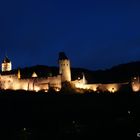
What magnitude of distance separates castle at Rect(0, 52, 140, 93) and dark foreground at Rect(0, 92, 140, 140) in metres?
7.04

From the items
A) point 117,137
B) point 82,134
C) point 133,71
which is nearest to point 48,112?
point 82,134

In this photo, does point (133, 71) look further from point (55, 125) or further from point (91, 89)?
point (55, 125)

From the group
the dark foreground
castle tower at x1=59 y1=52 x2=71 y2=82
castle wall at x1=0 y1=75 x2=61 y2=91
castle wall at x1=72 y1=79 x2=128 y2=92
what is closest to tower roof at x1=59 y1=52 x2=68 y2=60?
castle tower at x1=59 y1=52 x2=71 y2=82

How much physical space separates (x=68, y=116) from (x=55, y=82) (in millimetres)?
23250

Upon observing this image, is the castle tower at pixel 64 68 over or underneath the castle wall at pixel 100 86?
over

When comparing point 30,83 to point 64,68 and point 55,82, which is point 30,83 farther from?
point 64,68

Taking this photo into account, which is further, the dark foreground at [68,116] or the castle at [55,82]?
the castle at [55,82]

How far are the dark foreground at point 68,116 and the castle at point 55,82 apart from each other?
23.1ft

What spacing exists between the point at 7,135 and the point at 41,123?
1334 centimetres

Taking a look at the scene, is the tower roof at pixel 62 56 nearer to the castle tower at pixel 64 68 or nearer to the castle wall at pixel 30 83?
the castle tower at pixel 64 68

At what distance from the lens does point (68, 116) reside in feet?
288

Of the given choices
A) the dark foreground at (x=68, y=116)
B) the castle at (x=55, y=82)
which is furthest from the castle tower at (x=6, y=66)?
the dark foreground at (x=68, y=116)

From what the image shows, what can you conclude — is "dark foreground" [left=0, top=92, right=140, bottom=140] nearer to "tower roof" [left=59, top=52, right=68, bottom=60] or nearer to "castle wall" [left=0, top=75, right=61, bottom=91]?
"castle wall" [left=0, top=75, right=61, bottom=91]

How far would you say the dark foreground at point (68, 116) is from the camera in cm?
6401
